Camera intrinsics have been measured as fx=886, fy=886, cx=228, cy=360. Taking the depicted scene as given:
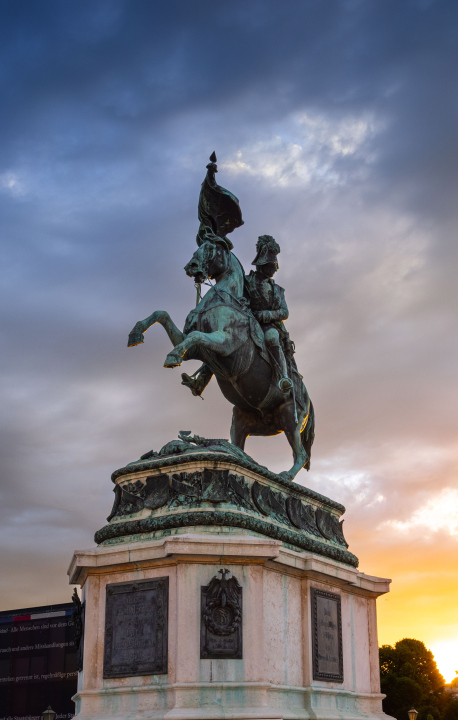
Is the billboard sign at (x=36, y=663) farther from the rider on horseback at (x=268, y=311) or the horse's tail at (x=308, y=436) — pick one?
the rider on horseback at (x=268, y=311)

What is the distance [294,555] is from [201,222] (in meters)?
5.64

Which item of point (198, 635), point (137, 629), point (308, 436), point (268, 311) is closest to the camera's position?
point (198, 635)

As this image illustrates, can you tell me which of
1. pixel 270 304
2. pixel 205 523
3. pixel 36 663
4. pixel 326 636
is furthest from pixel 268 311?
pixel 36 663

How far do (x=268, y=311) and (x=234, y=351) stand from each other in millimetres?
1230

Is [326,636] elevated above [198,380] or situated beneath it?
situated beneath

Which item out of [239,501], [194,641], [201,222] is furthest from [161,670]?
[201,222]

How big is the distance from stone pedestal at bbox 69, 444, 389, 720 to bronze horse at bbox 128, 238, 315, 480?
164cm

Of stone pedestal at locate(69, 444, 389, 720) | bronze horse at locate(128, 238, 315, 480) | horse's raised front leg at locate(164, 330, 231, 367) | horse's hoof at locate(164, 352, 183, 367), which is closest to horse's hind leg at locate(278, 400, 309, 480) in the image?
bronze horse at locate(128, 238, 315, 480)

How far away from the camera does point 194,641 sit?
9961 mm

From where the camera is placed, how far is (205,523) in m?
10.6

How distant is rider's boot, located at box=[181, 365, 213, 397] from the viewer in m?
13.4

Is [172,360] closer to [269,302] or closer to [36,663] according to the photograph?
[269,302]

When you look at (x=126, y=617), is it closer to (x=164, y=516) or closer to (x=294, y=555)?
(x=164, y=516)

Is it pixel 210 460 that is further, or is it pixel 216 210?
pixel 216 210
